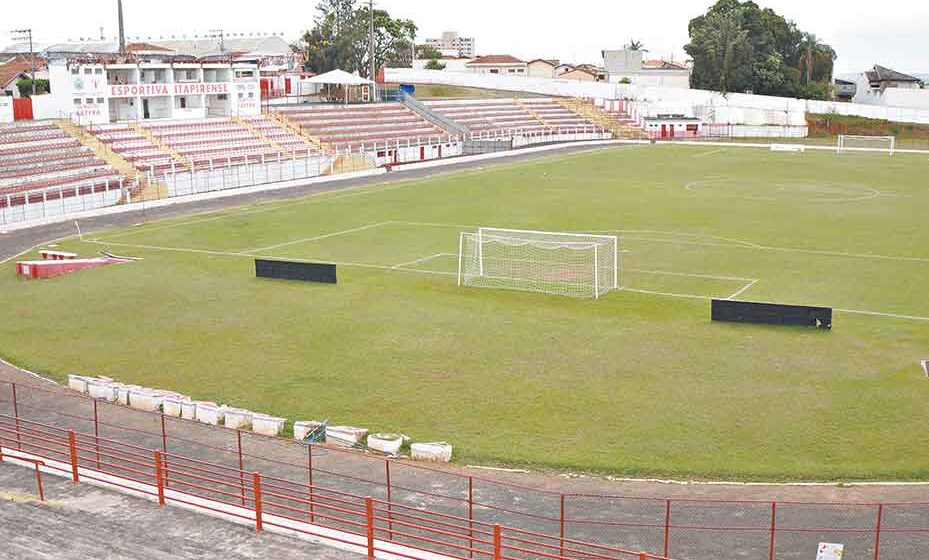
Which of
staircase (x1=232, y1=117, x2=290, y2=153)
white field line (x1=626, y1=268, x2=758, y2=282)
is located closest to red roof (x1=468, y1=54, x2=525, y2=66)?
staircase (x1=232, y1=117, x2=290, y2=153)

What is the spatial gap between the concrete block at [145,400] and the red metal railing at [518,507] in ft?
7.19

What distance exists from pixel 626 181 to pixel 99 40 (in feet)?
312

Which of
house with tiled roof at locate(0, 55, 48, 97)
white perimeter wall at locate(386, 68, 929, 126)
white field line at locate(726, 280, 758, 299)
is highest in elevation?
house with tiled roof at locate(0, 55, 48, 97)

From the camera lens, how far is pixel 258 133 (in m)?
77.2

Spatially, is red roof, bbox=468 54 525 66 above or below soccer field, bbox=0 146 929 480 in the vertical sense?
above

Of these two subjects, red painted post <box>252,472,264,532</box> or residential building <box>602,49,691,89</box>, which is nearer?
red painted post <box>252,472,264,532</box>

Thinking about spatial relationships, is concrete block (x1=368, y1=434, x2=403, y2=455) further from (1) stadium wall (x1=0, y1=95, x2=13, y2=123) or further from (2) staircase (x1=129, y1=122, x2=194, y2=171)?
(1) stadium wall (x1=0, y1=95, x2=13, y2=123)

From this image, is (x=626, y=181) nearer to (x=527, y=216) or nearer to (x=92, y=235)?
(x=527, y=216)

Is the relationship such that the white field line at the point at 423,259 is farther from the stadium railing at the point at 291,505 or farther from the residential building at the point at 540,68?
the residential building at the point at 540,68

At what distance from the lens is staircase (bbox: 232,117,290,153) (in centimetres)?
7598

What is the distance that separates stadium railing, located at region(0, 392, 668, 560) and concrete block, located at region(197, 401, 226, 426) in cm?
188

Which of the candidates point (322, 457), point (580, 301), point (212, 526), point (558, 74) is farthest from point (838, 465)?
point (558, 74)

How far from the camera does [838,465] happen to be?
65.9 feet

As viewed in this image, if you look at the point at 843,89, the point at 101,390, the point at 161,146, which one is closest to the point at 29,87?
the point at 161,146
